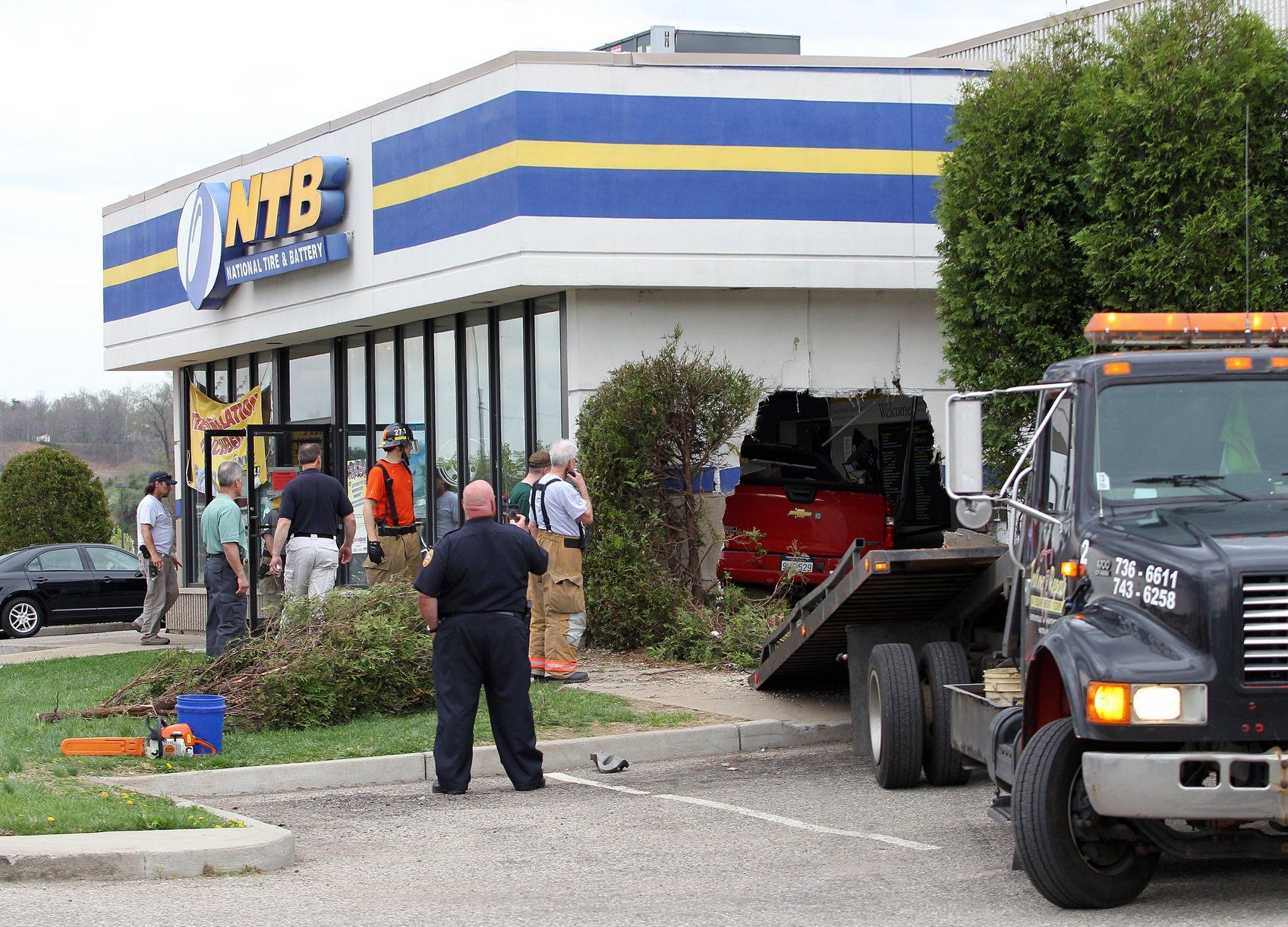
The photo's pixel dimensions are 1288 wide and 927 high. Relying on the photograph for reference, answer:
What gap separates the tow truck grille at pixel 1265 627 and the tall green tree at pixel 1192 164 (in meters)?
6.86

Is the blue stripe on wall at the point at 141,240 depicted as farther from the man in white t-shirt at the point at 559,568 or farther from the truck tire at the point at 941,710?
the truck tire at the point at 941,710

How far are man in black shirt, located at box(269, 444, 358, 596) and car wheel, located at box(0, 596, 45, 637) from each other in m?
11.8

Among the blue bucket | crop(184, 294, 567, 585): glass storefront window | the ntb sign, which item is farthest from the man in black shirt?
the ntb sign

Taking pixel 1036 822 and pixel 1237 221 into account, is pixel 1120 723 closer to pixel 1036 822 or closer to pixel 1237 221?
pixel 1036 822

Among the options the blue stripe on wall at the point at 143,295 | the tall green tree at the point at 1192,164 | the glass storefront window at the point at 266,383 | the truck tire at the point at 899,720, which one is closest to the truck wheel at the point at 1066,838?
the truck tire at the point at 899,720

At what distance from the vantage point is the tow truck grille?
5750mm

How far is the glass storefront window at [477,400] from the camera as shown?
709 inches

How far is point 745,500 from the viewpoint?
628 inches

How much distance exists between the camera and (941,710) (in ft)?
29.1

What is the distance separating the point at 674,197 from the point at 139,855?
10.5 m

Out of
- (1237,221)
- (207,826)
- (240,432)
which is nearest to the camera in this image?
(207,826)

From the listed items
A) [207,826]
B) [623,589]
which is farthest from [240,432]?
[207,826]

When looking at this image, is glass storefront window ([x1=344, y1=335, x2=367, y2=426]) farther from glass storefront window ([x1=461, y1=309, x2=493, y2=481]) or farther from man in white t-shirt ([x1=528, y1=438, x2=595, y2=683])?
man in white t-shirt ([x1=528, y1=438, x2=595, y2=683])

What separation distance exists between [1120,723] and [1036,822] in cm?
58
